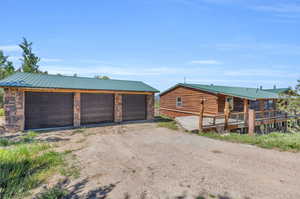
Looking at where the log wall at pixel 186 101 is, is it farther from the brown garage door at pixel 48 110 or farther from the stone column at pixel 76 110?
the brown garage door at pixel 48 110

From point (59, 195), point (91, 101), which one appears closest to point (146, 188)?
point (59, 195)

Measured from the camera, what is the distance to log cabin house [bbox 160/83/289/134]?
1325 centimetres

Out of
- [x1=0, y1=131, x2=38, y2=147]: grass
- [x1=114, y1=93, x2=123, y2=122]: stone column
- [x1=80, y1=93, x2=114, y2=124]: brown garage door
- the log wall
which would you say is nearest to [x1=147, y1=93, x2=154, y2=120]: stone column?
[x1=114, y1=93, x2=123, y2=122]: stone column

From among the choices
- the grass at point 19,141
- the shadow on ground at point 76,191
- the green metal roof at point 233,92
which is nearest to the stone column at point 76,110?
the grass at point 19,141

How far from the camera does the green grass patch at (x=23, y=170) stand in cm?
351

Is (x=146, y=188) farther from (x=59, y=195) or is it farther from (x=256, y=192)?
(x=256, y=192)

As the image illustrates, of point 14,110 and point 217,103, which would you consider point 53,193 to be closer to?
point 14,110

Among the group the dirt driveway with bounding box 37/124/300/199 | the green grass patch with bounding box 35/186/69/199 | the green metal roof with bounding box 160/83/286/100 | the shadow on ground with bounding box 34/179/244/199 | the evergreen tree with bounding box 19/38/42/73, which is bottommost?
the dirt driveway with bounding box 37/124/300/199

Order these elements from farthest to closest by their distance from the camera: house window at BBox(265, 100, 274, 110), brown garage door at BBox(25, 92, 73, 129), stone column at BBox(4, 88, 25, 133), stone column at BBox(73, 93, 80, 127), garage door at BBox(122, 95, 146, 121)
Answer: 1. house window at BBox(265, 100, 274, 110)
2. garage door at BBox(122, 95, 146, 121)
3. stone column at BBox(73, 93, 80, 127)
4. brown garage door at BBox(25, 92, 73, 129)
5. stone column at BBox(4, 88, 25, 133)

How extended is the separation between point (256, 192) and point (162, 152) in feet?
11.5

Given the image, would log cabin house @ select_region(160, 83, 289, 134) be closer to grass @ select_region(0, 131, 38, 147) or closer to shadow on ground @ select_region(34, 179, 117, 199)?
shadow on ground @ select_region(34, 179, 117, 199)

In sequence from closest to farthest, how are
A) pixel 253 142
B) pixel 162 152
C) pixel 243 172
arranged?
pixel 243 172, pixel 162 152, pixel 253 142

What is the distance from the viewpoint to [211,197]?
11.1 feet

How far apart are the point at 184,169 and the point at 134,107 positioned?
9.60 metres
